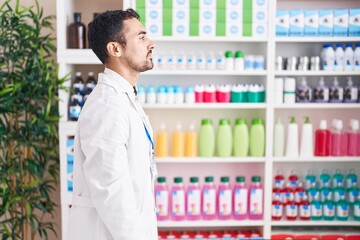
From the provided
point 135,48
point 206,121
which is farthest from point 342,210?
point 135,48

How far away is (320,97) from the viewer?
3.56 metres

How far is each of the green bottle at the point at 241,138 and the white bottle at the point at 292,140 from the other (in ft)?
0.98

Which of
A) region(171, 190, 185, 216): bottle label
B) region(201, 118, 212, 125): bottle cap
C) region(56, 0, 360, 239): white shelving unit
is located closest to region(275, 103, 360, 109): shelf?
region(56, 0, 360, 239): white shelving unit

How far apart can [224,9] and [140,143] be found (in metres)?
1.85

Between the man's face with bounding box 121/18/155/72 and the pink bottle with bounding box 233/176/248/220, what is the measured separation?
1.85 m

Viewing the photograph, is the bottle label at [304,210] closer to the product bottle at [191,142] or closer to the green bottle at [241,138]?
the green bottle at [241,138]

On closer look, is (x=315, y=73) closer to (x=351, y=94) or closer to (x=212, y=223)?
(x=351, y=94)

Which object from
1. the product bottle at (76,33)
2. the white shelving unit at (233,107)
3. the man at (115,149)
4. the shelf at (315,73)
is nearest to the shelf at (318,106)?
the white shelving unit at (233,107)

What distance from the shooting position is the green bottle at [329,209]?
363 centimetres

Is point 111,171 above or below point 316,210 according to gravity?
above

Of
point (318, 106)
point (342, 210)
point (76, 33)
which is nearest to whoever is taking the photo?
point (76, 33)

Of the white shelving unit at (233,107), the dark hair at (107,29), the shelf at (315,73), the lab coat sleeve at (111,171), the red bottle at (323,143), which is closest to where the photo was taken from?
the lab coat sleeve at (111,171)

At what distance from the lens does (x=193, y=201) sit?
3568 millimetres

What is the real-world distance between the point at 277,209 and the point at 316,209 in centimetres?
28
